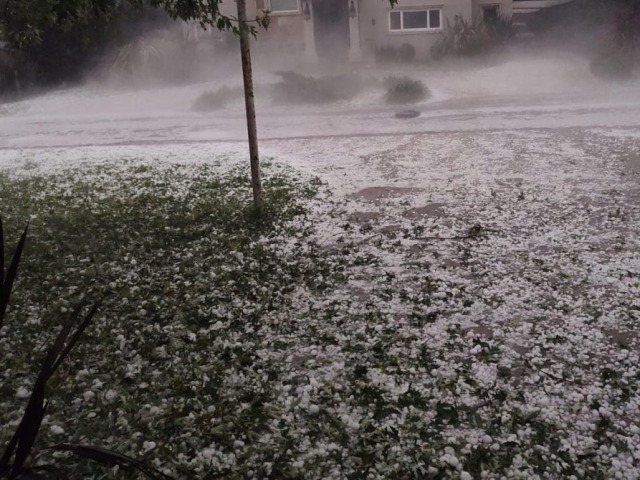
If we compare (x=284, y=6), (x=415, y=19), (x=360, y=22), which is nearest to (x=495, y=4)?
(x=415, y=19)

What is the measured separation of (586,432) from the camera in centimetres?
271

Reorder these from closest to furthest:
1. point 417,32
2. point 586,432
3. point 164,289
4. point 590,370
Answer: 1. point 586,432
2. point 590,370
3. point 164,289
4. point 417,32

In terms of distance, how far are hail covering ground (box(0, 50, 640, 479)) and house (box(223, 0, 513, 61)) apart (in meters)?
12.4

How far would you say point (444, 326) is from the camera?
3721 millimetres

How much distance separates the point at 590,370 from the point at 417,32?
18.8 meters

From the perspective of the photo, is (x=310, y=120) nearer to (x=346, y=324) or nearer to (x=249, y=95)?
(x=249, y=95)

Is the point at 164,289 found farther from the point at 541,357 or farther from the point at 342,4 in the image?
the point at 342,4

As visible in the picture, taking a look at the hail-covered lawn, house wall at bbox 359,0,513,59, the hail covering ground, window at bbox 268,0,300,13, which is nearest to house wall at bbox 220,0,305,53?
window at bbox 268,0,300,13

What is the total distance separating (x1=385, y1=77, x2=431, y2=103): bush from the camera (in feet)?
46.0

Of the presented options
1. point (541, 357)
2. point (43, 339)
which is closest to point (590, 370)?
point (541, 357)

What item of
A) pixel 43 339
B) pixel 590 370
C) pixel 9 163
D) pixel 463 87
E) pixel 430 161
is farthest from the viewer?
pixel 463 87

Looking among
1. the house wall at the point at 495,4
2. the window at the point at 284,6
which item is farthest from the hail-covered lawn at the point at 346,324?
the window at the point at 284,6

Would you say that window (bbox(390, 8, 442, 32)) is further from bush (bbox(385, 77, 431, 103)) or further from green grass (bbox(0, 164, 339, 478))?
green grass (bbox(0, 164, 339, 478))

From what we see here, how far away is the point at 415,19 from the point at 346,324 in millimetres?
18725
